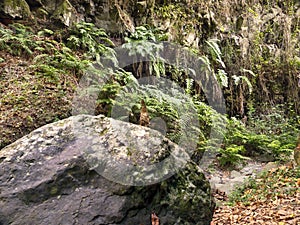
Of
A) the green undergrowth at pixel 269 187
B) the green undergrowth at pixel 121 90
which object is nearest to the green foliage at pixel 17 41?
the green undergrowth at pixel 121 90

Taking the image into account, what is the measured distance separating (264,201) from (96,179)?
293 centimetres

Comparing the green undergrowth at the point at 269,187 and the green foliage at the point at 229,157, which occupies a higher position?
the green foliage at the point at 229,157

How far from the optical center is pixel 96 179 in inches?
115

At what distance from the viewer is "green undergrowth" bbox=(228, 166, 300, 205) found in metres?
4.83

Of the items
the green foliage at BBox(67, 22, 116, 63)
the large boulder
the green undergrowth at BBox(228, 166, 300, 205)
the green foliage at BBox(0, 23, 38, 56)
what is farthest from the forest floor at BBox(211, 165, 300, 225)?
the green foliage at BBox(0, 23, 38, 56)

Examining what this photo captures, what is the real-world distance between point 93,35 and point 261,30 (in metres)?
6.15

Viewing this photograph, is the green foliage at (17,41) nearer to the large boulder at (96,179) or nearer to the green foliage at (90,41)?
the green foliage at (90,41)

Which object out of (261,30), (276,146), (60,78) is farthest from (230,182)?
(261,30)

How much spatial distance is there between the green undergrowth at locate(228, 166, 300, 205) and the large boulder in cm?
199

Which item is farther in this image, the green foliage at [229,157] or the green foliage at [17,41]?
the green foliage at [229,157]

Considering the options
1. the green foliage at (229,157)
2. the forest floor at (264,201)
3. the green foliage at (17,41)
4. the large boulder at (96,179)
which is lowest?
the forest floor at (264,201)

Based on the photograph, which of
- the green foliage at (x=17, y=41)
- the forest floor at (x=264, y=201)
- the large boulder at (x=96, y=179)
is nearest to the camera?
the large boulder at (x=96, y=179)

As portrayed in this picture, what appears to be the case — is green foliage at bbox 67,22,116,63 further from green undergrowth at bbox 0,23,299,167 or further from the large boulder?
the large boulder

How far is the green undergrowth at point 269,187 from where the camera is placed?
4.83 meters
